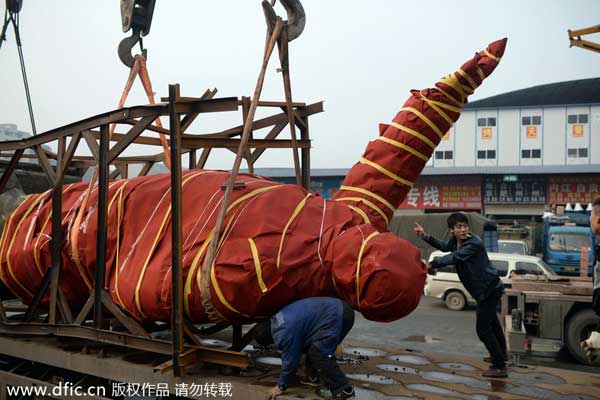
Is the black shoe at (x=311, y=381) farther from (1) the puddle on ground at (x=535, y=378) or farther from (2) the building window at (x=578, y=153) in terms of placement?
(2) the building window at (x=578, y=153)

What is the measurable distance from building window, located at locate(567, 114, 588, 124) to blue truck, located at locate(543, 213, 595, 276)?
42.2 feet

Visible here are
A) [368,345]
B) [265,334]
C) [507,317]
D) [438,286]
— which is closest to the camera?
[265,334]

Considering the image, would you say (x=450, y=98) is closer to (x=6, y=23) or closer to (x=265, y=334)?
(x=265, y=334)

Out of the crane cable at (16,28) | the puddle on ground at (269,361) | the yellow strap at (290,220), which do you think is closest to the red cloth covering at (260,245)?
the yellow strap at (290,220)

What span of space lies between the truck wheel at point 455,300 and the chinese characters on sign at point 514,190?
1454 centimetres

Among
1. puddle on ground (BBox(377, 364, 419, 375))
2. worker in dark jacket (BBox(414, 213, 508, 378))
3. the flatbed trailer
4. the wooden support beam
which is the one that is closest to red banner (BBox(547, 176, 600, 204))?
the flatbed trailer

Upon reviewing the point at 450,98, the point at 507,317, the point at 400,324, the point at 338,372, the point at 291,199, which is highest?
the point at 450,98

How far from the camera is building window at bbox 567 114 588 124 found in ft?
95.3

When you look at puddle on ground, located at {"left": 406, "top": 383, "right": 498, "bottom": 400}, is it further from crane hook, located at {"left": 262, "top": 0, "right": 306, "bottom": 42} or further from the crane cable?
the crane cable

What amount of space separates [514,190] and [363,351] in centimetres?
2377

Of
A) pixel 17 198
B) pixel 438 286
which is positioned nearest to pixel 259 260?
pixel 17 198

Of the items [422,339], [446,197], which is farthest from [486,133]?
[422,339]

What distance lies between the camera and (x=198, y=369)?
4.48 meters

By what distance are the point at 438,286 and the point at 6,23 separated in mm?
10794
